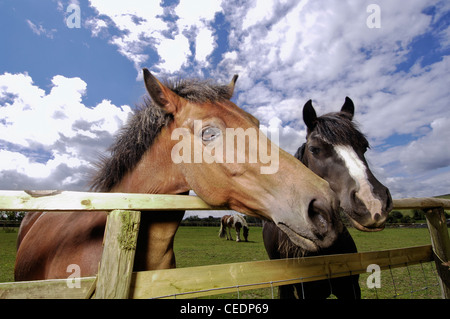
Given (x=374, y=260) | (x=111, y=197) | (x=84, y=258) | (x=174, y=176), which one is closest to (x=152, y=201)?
(x=111, y=197)

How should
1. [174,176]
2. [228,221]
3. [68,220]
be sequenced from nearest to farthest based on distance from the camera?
[174,176], [68,220], [228,221]

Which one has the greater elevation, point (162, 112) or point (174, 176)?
point (162, 112)

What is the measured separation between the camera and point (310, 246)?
1598 mm

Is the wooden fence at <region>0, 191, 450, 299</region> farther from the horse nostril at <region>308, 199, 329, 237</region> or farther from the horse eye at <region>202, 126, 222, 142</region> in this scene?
the horse nostril at <region>308, 199, 329, 237</region>

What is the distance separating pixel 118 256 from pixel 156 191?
2.51 ft

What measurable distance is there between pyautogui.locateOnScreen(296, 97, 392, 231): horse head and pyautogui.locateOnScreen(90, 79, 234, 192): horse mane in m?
1.81

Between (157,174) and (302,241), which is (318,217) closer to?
(302,241)

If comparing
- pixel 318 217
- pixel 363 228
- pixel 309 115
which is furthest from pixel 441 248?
pixel 318 217

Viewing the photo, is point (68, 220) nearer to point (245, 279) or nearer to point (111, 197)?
point (111, 197)

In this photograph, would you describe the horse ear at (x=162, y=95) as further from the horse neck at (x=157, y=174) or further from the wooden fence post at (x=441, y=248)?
the wooden fence post at (x=441, y=248)

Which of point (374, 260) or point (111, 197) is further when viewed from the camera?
point (374, 260)

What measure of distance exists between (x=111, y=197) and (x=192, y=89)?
129cm

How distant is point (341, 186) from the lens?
9.96 feet

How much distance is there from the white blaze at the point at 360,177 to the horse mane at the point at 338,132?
14 centimetres
